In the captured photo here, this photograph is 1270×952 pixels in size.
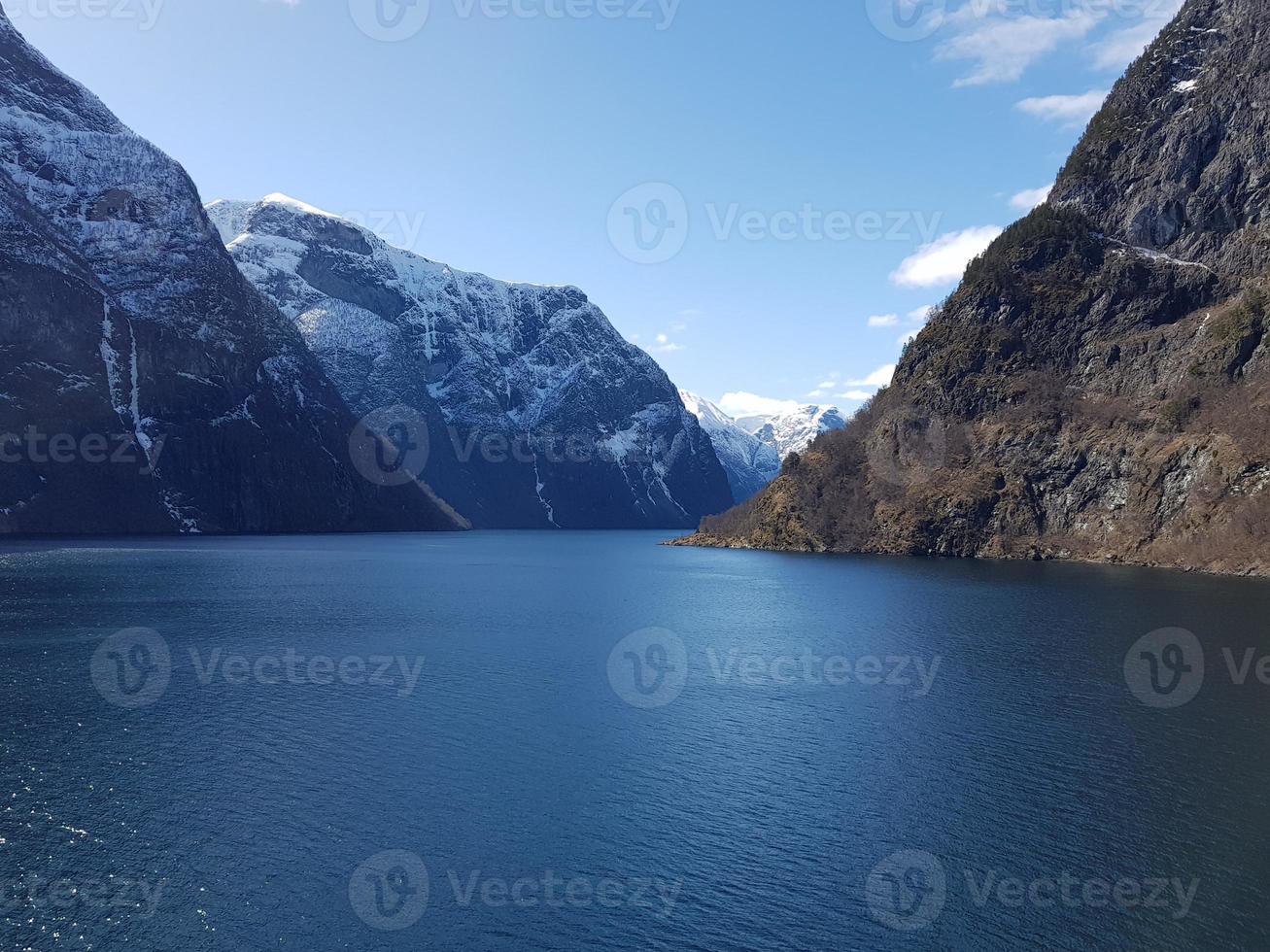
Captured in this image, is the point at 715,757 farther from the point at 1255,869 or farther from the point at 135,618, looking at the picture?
the point at 135,618

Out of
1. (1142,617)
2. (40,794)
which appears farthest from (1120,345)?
(40,794)

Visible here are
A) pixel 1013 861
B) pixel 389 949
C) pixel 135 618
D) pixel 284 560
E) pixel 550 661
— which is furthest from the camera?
pixel 284 560

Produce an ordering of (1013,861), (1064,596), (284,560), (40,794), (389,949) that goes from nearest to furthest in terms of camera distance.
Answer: (389,949) < (1013,861) < (40,794) < (1064,596) < (284,560)

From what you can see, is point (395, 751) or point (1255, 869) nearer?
point (1255, 869)

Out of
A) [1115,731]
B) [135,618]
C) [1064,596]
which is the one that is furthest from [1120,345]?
[135,618]

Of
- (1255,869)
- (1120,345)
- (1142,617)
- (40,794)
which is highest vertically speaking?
(1120,345)

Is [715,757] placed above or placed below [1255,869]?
below

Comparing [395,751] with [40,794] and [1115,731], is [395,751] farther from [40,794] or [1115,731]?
[1115,731]
